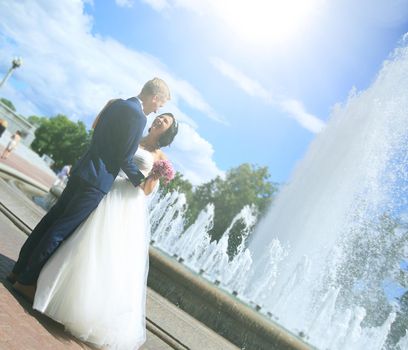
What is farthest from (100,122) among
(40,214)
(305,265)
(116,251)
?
(305,265)

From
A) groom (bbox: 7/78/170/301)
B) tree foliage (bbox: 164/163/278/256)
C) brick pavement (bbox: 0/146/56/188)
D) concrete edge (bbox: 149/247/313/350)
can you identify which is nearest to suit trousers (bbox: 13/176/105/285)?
groom (bbox: 7/78/170/301)

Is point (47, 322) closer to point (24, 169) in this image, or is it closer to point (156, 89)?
point (156, 89)

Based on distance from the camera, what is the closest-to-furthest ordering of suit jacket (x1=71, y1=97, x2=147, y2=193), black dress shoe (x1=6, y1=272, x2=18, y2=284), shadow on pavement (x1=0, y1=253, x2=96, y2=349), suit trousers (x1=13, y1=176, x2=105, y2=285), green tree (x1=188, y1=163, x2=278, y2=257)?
1. shadow on pavement (x1=0, y1=253, x2=96, y2=349)
2. suit trousers (x1=13, y1=176, x2=105, y2=285)
3. suit jacket (x1=71, y1=97, x2=147, y2=193)
4. black dress shoe (x1=6, y1=272, x2=18, y2=284)
5. green tree (x1=188, y1=163, x2=278, y2=257)

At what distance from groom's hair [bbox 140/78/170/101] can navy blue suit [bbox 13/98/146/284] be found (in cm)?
15

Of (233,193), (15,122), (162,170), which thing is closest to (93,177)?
(162,170)

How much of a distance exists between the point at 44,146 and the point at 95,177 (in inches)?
3970

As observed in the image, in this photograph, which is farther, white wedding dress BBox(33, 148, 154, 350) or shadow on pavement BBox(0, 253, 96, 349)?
white wedding dress BBox(33, 148, 154, 350)

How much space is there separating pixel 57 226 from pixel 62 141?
99.7 meters

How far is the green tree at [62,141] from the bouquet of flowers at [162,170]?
9368 centimetres

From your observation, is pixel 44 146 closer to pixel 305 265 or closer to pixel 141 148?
pixel 305 265

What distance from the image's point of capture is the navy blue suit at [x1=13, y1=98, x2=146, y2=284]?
397 centimetres

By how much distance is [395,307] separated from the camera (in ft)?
114

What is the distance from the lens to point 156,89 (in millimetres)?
4227

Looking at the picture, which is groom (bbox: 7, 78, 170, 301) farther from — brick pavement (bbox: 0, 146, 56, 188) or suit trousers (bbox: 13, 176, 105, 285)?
brick pavement (bbox: 0, 146, 56, 188)
